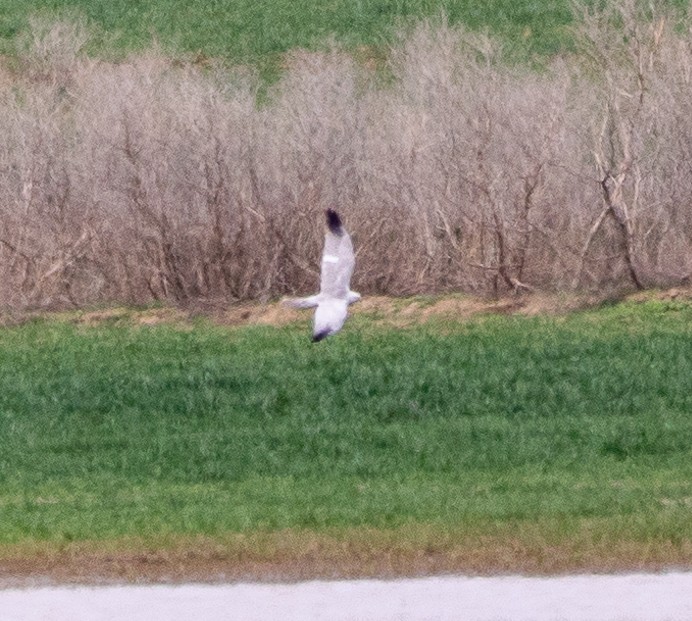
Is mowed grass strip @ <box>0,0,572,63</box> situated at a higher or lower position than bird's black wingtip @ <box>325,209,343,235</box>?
higher

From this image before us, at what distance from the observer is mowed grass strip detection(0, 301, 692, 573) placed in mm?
11172

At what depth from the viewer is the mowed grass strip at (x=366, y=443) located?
11.2 m

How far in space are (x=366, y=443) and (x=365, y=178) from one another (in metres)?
13.2

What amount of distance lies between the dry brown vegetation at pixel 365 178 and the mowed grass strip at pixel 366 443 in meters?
3.62

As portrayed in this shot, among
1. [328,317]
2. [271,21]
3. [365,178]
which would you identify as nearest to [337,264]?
[328,317]

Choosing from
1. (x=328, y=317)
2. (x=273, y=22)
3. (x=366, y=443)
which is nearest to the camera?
(x=328, y=317)

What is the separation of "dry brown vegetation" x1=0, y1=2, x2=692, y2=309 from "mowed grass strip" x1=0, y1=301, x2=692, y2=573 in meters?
3.62

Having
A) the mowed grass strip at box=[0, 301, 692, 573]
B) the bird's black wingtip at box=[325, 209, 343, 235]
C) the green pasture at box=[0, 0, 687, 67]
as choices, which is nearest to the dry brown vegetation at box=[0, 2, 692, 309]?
the mowed grass strip at box=[0, 301, 692, 573]

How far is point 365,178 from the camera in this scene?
27.6m

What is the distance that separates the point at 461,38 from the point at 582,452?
600 inches

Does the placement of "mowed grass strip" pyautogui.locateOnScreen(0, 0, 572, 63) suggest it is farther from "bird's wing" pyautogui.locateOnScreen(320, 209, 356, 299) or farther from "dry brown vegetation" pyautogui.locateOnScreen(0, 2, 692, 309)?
"bird's wing" pyautogui.locateOnScreen(320, 209, 356, 299)

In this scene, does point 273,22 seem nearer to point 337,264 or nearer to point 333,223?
point 337,264

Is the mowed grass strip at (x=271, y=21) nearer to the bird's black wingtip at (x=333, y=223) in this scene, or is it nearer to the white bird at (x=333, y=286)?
the white bird at (x=333, y=286)

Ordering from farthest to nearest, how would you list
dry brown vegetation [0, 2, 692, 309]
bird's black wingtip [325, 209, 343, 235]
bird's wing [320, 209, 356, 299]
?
dry brown vegetation [0, 2, 692, 309] → bird's wing [320, 209, 356, 299] → bird's black wingtip [325, 209, 343, 235]
